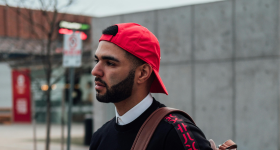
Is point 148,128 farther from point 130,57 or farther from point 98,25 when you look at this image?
point 98,25

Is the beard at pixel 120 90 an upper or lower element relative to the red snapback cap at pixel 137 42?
lower

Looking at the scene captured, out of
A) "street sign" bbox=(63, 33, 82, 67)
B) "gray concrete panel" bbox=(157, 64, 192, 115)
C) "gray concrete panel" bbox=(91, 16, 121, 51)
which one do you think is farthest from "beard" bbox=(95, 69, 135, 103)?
"gray concrete panel" bbox=(91, 16, 121, 51)

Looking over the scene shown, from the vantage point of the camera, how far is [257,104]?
8.41 meters

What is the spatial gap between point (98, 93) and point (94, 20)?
983 centimetres

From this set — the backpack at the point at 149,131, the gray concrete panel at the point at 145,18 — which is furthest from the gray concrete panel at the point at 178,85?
the backpack at the point at 149,131

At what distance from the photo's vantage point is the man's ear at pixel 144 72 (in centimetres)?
189

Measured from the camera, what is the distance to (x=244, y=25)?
28.4 ft

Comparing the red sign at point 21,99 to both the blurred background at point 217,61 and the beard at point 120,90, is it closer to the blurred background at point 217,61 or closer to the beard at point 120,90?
the blurred background at point 217,61

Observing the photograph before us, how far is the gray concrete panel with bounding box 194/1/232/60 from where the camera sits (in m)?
8.93

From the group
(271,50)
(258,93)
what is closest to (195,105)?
(258,93)

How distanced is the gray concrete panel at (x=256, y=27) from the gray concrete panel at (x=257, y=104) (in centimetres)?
30

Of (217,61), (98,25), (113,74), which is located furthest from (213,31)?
(113,74)

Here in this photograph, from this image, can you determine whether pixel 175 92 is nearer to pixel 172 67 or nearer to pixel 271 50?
pixel 172 67

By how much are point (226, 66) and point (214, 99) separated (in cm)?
93
